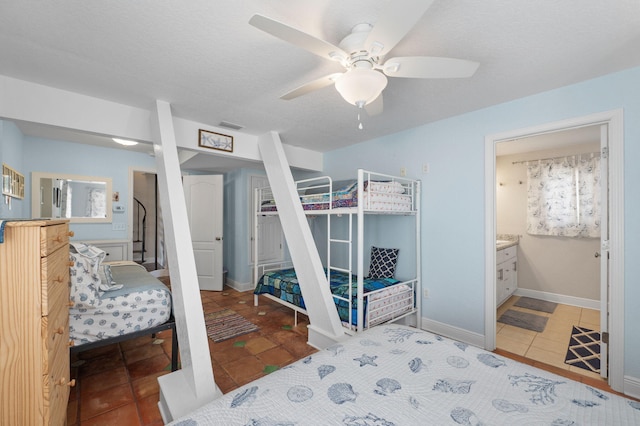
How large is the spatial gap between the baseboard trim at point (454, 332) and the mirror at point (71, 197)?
4.77 meters

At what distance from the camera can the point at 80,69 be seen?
6.18 ft

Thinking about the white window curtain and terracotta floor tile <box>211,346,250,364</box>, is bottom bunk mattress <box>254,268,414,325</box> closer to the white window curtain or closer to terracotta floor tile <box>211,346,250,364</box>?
terracotta floor tile <box>211,346,250,364</box>

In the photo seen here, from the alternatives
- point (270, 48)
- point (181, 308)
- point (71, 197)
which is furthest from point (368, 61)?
point (71, 197)

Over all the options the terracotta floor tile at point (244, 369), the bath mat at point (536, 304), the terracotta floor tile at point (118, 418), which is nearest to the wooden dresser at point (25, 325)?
the terracotta floor tile at point (118, 418)

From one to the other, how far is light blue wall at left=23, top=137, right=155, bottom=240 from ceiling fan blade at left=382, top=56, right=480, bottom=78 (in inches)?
176

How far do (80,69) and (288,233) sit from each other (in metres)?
2.07

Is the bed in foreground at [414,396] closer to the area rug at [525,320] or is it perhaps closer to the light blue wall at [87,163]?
the area rug at [525,320]

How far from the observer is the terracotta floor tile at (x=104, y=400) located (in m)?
1.79

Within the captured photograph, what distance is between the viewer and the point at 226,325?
10.5ft

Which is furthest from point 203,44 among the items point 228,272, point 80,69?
point 228,272

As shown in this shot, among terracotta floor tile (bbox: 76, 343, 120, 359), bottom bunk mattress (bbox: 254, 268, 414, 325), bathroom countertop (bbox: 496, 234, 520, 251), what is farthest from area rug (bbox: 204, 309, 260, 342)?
bathroom countertop (bbox: 496, 234, 520, 251)

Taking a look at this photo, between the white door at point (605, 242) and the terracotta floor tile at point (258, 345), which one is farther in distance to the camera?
the terracotta floor tile at point (258, 345)

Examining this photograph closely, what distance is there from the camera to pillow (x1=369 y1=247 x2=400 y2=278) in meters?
3.31

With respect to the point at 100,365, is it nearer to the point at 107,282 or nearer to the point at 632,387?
the point at 107,282
